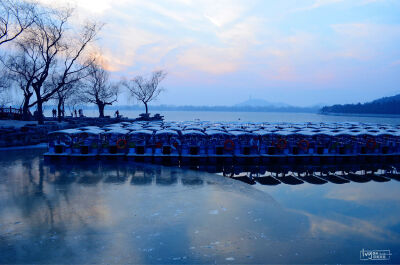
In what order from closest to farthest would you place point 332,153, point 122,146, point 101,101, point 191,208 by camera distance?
point 191,208 < point 122,146 < point 332,153 < point 101,101

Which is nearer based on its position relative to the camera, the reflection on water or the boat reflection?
the reflection on water

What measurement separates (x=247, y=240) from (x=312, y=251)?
1.76 m

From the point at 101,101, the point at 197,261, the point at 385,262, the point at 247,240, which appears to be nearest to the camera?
the point at 197,261

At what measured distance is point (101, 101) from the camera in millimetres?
48625

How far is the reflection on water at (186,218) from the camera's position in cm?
742

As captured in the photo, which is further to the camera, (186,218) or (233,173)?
(233,173)

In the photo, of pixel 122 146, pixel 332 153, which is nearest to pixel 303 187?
pixel 332 153

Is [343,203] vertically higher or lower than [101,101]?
lower

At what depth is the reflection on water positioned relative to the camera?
742 centimetres

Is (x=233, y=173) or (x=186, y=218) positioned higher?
(x=186, y=218)

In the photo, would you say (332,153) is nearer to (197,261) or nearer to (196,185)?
(196,185)

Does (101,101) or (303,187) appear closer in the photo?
(303,187)

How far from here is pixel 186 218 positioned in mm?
9664

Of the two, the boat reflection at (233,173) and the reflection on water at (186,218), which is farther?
the boat reflection at (233,173)
